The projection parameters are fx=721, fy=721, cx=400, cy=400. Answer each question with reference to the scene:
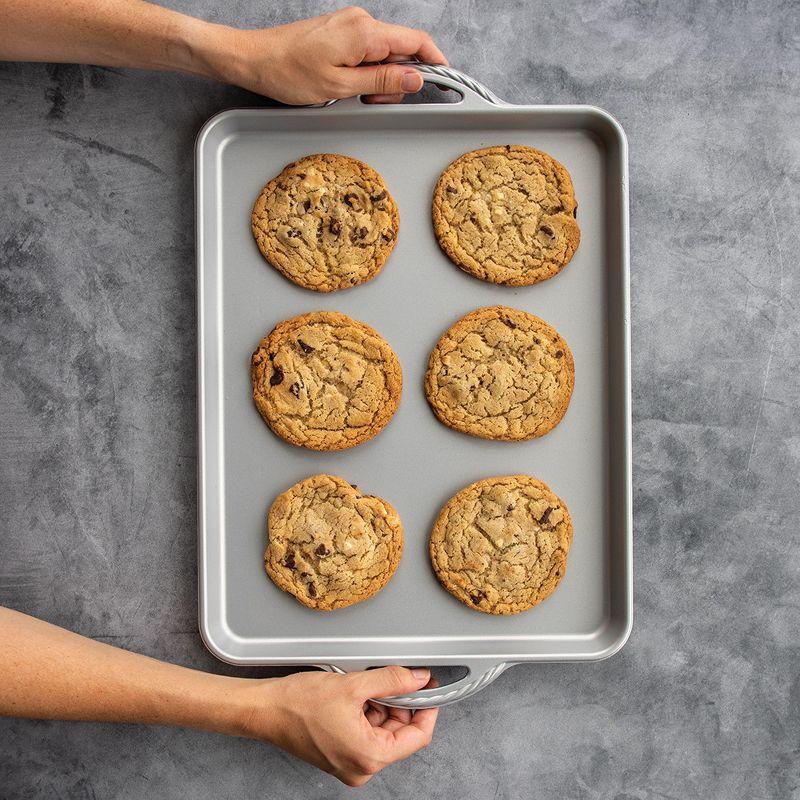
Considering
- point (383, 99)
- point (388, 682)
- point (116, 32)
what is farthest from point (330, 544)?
point (116, 32)

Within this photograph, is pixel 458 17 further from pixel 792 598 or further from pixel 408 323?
pixel 792 598

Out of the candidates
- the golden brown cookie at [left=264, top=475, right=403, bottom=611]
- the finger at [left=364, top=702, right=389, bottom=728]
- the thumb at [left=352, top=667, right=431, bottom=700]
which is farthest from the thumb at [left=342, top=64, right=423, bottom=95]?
the finger at [left=364, top=702, right=389, bottom=728]

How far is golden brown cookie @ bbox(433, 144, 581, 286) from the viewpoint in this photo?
1697mm

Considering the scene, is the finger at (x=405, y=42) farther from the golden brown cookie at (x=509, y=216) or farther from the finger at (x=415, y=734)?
the finger at (x=415, y=734)

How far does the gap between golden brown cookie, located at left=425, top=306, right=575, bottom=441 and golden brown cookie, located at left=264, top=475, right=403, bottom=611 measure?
0.29m

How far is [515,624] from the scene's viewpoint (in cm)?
172

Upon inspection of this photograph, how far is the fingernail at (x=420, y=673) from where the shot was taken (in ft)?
5.40

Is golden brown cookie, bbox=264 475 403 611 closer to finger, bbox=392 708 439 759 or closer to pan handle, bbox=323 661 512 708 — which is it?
pan handle, bbox=323 661 512 708

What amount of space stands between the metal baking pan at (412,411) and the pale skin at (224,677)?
5.1 inches

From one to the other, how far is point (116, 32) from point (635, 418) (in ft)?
4.97

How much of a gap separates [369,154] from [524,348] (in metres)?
0.59

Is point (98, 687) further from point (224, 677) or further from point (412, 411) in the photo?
point (412, 411)

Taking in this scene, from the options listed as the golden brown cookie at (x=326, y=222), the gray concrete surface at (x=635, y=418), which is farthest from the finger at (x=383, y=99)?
the gray concrete surface at (x=635, y=418)

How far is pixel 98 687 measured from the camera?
1.56 metres
